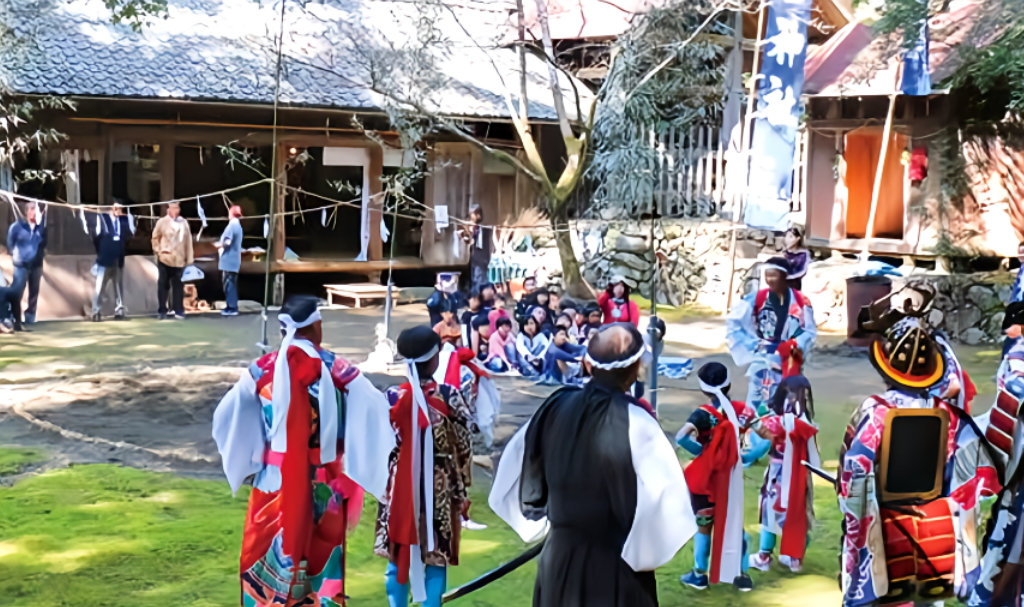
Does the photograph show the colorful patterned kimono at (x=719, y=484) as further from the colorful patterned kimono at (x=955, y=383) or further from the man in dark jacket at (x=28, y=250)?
the man in dark jacket at (x=28, y=250)

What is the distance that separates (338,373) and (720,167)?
1055 centimetres

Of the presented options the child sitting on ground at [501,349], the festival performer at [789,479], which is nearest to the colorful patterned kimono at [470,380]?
the festival performer at [789,479]

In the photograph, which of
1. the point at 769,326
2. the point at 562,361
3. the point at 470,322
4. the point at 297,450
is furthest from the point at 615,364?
the point at 470,322

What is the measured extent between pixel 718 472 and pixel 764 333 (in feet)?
7.23

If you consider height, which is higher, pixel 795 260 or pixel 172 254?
pixel 795 260

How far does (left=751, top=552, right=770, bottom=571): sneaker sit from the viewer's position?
539 centimetres

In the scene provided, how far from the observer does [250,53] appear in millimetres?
12539

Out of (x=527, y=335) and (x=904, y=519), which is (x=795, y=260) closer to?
(x=527, y=335)

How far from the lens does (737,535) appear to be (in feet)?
15.7

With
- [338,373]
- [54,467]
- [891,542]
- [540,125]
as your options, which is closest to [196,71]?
[540,125]

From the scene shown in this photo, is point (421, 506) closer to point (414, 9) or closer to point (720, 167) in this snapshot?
point (414, 9)

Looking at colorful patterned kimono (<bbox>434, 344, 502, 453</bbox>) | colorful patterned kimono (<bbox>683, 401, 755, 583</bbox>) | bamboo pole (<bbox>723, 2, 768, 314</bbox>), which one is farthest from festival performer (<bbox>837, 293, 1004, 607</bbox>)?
bamboo pole (<bbox>723, 2, 768, 314</bbox>)

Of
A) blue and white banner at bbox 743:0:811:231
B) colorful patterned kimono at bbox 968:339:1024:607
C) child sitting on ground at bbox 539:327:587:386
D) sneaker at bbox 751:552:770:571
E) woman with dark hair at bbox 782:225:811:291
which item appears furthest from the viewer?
blue and white banner at bbox 743:0:811:231

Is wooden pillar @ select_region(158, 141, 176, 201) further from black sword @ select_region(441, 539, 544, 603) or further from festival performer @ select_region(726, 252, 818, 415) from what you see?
black sword @ select_region(441, 539, 544, 603)
